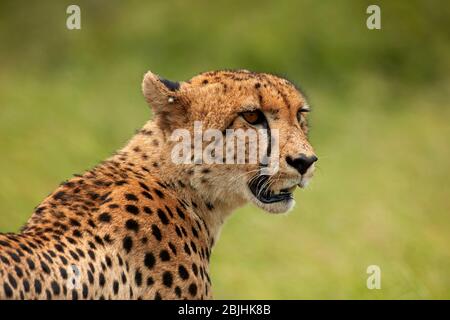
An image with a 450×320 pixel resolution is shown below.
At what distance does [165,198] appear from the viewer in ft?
18.5

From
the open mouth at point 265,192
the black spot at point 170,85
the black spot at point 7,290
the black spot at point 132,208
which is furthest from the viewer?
the black spot at point 170,85

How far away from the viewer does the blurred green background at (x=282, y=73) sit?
12.4 m

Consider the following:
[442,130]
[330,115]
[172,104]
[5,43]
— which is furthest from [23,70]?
[172,104]

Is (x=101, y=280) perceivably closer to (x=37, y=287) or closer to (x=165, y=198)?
(x=37, y=287)

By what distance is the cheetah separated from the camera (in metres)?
4.94

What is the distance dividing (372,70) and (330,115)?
899 millimetres

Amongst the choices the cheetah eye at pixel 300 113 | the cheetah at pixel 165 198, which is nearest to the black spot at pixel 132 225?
the cheetah at pixel 165 198

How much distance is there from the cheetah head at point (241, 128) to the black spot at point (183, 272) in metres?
0.50

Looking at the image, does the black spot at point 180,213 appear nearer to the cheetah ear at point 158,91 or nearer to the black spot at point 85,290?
the cheetah ear at point 158,91

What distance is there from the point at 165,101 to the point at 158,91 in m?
0.06

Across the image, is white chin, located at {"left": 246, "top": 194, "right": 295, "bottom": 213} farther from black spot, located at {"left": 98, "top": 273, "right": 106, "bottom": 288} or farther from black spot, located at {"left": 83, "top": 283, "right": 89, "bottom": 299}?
black spot, located at {"left": 83, "top": 283, "right": 89, "bottom": 299}

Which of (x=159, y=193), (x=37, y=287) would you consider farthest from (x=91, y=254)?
(x=159, y=193)
